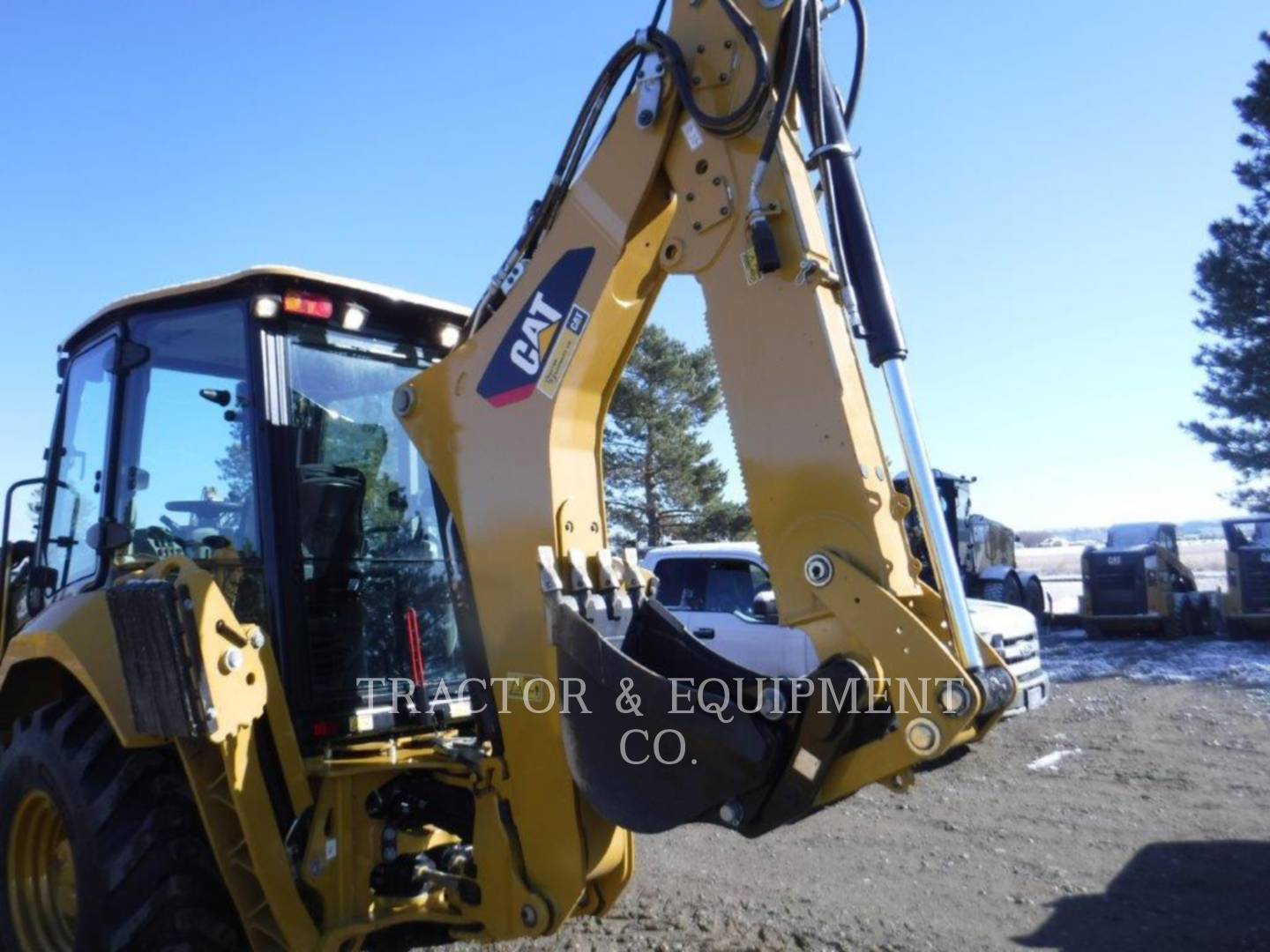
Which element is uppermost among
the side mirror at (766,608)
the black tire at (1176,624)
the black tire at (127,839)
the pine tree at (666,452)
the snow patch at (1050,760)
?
the pine tree at (666,452)

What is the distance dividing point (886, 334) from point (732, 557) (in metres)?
7.49

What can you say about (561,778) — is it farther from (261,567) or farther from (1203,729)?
(1203,729)

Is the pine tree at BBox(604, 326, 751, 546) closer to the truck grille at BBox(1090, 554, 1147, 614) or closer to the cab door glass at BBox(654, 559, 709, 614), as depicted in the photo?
the truck grille at BBox(1090, 554, 1147, 614)

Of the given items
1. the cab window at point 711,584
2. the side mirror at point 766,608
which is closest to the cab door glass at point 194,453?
the side mirror at point 766,608

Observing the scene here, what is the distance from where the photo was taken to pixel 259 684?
11.5 feet

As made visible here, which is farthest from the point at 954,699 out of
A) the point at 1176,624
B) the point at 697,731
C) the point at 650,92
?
the point at 1176,624

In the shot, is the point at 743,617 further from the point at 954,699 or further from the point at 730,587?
the point at 954,699

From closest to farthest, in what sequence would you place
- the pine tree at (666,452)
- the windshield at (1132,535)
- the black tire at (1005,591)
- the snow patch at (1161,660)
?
the snow patch at (1161,660)
the black tire at (1005,591)
the windshield at (1132,535)
the pine tree at (666,452)

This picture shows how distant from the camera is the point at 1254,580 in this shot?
1789cm

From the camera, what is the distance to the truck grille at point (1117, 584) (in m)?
19.0

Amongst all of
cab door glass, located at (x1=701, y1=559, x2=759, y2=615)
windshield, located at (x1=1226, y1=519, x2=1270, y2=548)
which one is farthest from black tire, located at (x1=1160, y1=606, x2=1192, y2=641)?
cab door glass, located at (x1=701, y1=559, x2=759, y2=615)

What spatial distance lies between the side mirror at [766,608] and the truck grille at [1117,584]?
39.9 ft

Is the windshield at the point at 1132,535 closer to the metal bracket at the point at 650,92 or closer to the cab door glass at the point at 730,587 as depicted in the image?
the cab door glass at the point at 730,587

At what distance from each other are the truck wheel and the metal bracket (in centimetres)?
1893
